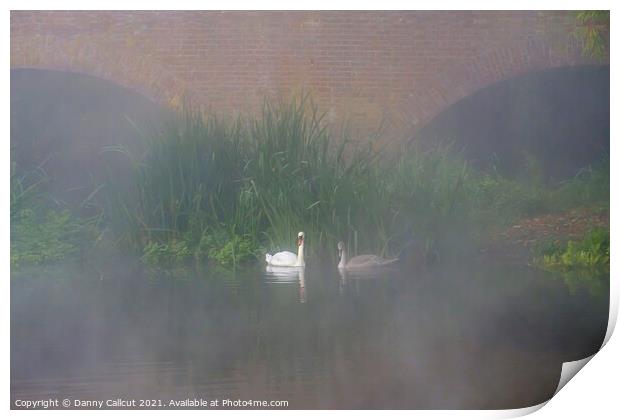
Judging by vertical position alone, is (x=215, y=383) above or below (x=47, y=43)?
below

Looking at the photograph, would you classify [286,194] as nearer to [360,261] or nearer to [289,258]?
[289,258]

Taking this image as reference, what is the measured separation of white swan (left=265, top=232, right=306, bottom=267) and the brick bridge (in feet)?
2.61

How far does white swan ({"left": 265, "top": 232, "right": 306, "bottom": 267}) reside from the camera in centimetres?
862

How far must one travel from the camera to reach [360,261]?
28.5 feet

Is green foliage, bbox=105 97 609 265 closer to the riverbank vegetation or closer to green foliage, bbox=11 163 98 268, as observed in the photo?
the riverbank vegetation

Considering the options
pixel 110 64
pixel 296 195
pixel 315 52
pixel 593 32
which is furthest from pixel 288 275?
pixel 593 32

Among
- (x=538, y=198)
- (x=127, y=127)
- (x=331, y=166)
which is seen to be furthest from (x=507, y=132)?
(x=127, y=127)

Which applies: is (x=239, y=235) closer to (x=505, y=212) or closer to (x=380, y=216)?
(x=380, y=216)

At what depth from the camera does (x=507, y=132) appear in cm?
858

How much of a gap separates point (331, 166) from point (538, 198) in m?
1.31

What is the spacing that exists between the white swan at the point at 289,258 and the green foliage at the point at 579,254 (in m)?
1.46

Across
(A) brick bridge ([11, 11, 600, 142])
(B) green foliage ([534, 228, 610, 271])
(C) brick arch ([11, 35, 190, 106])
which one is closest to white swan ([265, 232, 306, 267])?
(A) brick bridge ([11, 11, 600, 142])

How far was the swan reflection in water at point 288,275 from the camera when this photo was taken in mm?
8516

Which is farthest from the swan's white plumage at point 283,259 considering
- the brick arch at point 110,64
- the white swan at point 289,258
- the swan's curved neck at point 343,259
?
the brick arch at point 110,64
